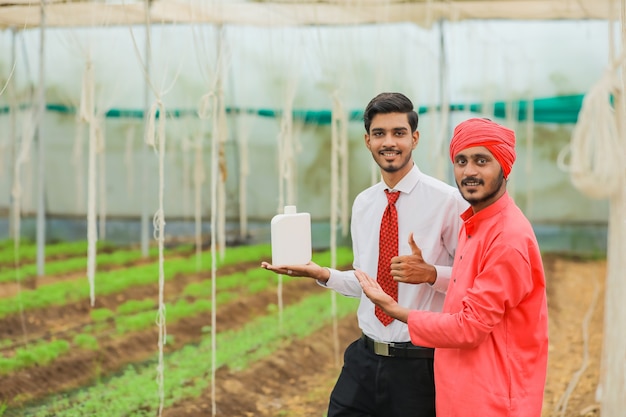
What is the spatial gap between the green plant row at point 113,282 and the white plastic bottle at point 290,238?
4.12 m

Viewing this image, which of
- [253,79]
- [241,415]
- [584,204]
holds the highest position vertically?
[253,79]

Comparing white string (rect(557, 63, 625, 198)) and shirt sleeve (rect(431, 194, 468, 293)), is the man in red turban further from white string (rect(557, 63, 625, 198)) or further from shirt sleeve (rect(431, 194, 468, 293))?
white string (rect(557, 63, 625, 198))

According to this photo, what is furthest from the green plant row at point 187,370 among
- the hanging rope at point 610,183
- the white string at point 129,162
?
the white string at point 129,162

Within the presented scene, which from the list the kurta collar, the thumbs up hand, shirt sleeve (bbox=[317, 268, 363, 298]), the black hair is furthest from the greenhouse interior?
shirt sleeve (bbox=[317, 268, 363, 298])

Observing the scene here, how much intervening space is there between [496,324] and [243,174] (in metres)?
6.34

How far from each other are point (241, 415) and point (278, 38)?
571 centimetres

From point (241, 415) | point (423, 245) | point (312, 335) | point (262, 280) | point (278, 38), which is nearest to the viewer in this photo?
point (423, 245)

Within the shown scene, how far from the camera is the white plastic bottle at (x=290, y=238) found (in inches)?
76.0

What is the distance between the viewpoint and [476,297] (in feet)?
5.28

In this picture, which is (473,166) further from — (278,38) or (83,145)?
(83,145)

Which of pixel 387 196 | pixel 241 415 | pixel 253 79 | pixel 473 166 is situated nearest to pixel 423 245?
pixel 387 196

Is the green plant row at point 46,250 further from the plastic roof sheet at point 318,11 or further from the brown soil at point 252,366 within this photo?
the plastic roof sheet at point 318,11

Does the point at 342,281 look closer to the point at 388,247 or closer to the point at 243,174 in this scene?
the point at 388,247

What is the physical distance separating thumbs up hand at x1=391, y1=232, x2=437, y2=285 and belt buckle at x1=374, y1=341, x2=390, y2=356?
0.23 metres
